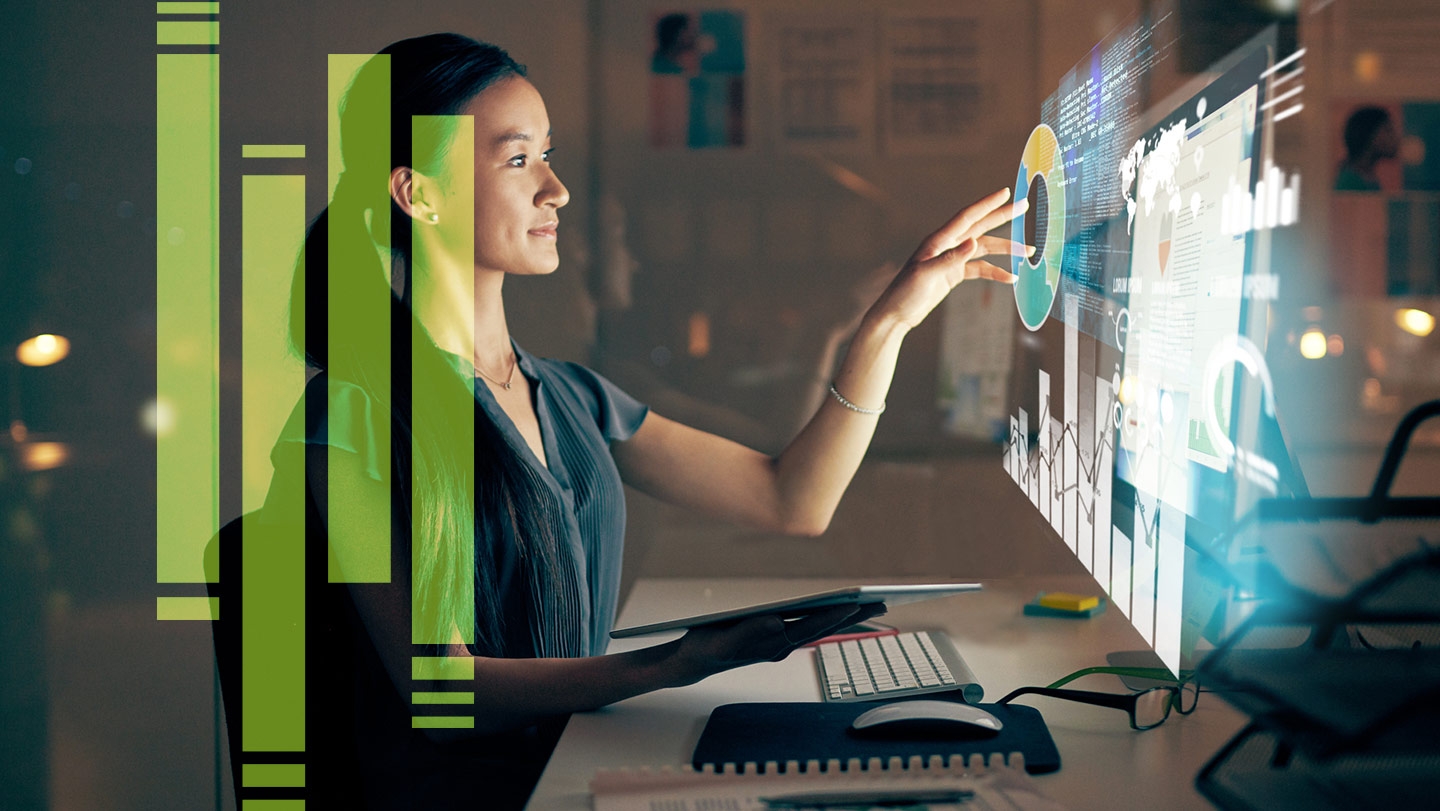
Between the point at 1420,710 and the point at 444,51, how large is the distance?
51.6 inches

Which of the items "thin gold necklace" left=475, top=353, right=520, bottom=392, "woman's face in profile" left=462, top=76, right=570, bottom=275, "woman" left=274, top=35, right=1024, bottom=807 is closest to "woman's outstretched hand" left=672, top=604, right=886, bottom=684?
"woman" left=274, top=35, right=1024, bottom=807

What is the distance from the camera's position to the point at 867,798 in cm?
77

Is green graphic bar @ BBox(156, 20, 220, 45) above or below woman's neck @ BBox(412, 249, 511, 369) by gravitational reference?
above

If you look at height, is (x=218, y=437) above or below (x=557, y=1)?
below

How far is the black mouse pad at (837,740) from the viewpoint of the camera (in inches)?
34.8

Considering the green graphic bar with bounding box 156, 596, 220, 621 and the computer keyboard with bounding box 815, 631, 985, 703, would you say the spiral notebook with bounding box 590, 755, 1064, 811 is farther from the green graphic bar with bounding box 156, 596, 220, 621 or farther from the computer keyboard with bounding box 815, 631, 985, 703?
the green graphic bar with bounding box 156, 596, 220, 621

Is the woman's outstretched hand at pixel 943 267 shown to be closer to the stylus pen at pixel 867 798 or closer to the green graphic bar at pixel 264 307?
the stylus pen at pixel 867 798

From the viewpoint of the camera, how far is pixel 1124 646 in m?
1.25

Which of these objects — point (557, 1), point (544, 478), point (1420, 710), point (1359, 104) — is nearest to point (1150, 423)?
point (1420, 710)

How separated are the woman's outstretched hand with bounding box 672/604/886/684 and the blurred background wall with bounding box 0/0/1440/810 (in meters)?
1.07

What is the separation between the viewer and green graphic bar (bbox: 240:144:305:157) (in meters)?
1.94

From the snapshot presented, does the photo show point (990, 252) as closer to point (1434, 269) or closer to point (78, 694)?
point (1434, 269)
